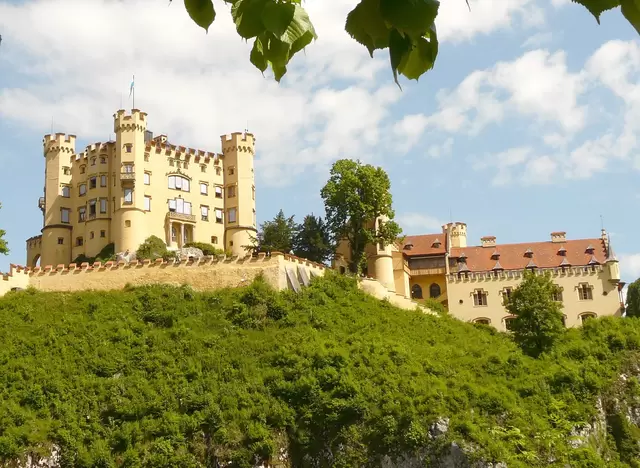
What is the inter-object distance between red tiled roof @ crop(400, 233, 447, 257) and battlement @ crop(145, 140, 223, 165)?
16841 mm

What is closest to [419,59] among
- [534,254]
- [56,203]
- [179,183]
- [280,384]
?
[280,384]

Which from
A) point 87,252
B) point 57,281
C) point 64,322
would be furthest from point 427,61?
point 87,252

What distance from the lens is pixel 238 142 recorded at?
6481cm

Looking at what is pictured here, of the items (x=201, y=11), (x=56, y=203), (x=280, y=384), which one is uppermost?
(x=56, y=203)

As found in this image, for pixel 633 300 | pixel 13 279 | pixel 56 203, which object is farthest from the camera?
pixel 56 203

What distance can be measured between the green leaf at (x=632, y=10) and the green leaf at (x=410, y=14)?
68 centimetres

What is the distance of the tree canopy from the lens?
9.68 ft

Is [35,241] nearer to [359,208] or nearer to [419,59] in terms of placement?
[359,208]

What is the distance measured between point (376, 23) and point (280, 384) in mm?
35964

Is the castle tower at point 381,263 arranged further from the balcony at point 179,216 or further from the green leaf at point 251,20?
the green leaf at point 251,20

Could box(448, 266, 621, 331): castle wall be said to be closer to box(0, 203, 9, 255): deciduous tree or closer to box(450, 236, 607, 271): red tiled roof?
box(450, 236, 607, 271): red tiled roof

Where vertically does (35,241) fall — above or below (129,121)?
below

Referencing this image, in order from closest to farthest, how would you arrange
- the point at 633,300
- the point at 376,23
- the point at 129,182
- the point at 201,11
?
the point at 376,23
the point at 201,11
the point at 633,300
the point at 129,182

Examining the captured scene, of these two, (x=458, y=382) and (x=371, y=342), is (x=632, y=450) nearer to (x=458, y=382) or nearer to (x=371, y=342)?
(x=458, y=382)
